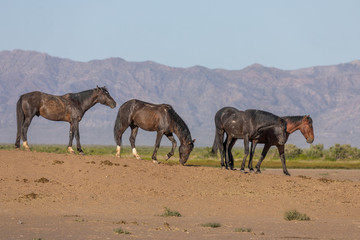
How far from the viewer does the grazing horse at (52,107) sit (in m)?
26.8

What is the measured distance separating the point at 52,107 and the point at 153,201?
6.82 meters

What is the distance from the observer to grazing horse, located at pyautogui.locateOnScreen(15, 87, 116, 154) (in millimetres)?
26781

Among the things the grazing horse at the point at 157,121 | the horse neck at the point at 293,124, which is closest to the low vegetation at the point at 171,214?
the grazing horse at the point at 157,121

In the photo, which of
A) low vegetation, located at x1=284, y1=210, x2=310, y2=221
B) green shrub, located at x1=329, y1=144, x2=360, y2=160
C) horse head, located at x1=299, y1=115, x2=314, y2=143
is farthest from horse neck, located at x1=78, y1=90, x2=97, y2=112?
green shrub, located at x1=329, y1=144, x2=360, y2=160

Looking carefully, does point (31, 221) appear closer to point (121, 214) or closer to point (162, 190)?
point (121, 214)

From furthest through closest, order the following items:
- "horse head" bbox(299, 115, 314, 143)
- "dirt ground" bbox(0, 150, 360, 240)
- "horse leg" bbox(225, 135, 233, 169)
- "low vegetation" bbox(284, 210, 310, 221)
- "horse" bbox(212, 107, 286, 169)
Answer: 1. "horse head" bbox(299, 115, 314, 143)
2. "horse leg" bbox(225, 135, 233, 169)
3. "horse" bbox(212, 107, 286, 169)
4. "low vegetation" bbox(284, 210, 310, 221)
5. "dirt ground" bbox(0, 150, 360, 240)

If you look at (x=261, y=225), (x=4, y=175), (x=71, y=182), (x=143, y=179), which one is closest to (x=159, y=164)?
(x=143, y=179)

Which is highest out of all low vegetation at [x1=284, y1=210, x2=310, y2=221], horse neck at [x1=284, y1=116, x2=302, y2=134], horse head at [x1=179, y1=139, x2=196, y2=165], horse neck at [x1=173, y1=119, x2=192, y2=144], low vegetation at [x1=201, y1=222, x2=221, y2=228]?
horse neck at [x1=284, y1=116, x2=302, y2=134]

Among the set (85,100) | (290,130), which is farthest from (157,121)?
(290,130)

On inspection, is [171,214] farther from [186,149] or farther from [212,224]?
[186,149]

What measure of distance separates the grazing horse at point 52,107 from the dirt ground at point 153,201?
4.23ft

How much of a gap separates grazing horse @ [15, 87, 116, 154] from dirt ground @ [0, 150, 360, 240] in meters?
1.29

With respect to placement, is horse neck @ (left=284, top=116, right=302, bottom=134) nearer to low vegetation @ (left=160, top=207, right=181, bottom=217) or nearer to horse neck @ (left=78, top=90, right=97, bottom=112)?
horse neck @ (left=78, top=90, right=97, bottom=112)

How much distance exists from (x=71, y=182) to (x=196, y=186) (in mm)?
4243
